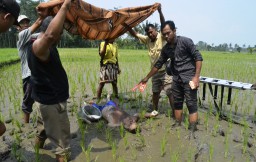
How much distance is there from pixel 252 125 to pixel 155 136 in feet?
5.74

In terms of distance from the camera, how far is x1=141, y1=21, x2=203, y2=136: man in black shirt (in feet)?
11.7

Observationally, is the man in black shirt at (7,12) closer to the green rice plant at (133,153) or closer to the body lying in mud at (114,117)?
the green rice plant at (133,153)

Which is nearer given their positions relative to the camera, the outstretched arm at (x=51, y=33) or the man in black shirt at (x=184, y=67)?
the outstretched arm at (x=51, y=33)

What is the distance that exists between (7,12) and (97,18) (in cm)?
166

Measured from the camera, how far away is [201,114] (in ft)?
14.9

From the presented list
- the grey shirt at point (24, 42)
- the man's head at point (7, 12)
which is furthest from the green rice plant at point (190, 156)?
the grey shirt at point (24, 42)

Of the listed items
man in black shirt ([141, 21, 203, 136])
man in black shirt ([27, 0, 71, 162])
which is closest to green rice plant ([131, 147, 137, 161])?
man in black shirt ([27, 0, 71, 162])

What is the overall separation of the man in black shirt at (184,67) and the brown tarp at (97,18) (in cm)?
58

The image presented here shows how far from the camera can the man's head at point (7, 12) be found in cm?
177

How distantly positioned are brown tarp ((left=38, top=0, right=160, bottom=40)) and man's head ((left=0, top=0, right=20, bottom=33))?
0.85 m

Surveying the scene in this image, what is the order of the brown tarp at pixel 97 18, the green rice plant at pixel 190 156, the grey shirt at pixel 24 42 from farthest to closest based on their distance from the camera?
the grey shirt at pixel 24 42 < the brown tarp at pixel 97 18 < the green rice plant at pixel 190 156

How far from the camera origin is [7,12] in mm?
1803

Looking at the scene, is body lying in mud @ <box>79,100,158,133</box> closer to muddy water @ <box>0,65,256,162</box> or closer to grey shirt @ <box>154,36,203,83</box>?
muddy water @ <box>0,65,256,162</box>

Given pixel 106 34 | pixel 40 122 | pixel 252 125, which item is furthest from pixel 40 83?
pixel 252 125
